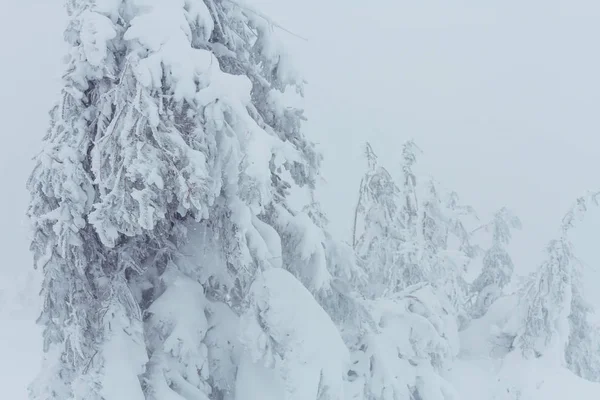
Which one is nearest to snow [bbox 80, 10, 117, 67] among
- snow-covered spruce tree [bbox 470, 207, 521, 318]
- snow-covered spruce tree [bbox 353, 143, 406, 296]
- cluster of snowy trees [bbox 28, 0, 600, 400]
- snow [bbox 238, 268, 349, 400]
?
cluster of snowy trees [bbox 28, 0, 600, 400]

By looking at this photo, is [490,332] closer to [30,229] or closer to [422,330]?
[422,330]

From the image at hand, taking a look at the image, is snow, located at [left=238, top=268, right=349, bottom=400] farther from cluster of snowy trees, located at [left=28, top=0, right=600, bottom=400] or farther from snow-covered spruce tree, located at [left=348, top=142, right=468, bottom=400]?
snow-covered spruce tree, located at [left=348, top=142, right=468, bottom=400]

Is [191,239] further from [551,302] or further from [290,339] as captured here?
[551,302]

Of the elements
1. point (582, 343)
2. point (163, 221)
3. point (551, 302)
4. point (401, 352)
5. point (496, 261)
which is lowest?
point (582, 343)

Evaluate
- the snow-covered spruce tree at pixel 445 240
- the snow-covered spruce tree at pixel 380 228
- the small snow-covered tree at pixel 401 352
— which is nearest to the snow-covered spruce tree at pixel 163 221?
the small snow-covered tree at pixel 401 352

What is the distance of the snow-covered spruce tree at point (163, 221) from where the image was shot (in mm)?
3912

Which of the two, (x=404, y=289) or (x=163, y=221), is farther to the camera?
(x=404, y=289)

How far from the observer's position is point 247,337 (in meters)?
4.48

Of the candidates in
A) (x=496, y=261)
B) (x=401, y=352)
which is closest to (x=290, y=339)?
(x=401, y=352)

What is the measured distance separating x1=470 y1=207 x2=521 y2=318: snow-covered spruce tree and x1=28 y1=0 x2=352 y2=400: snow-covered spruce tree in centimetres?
1716

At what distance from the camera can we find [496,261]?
67.9 feet

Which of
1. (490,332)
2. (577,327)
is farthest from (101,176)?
(577,327)

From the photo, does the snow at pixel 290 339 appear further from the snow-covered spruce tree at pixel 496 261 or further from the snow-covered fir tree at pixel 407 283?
the snow-covered spruce tree at pixel 496 261

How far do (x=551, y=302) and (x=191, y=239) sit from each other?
13.3 meters
